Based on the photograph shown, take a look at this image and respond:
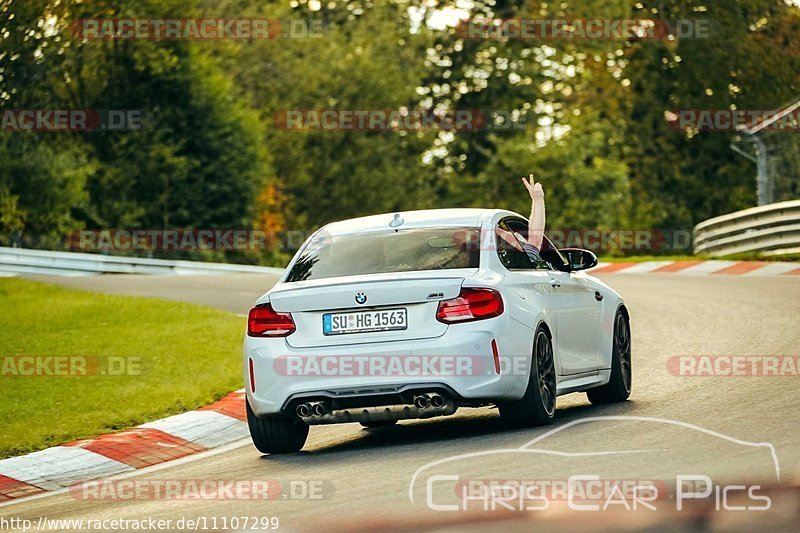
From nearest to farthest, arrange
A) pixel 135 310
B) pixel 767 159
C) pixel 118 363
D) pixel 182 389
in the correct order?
pixel 182 389 → pixel 118 363 → pixel 135 310 → pixel 767 159

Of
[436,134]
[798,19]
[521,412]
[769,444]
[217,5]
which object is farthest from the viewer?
[436,134]

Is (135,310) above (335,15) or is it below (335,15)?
below

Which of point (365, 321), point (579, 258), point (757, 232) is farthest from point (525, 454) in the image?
point (757, 232)

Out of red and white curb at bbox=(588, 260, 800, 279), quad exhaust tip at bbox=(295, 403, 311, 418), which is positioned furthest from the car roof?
red and white curb at bbox=(588, 260, 800, 279)

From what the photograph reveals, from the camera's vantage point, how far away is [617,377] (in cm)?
1239

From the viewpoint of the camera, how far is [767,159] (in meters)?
33.2

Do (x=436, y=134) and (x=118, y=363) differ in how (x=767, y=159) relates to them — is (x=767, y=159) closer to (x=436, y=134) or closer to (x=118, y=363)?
(x=118, y=363)

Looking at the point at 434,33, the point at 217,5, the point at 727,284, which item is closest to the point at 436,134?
the point at 434,33

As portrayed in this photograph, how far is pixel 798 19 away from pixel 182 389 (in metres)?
36.4

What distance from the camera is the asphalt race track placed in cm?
802

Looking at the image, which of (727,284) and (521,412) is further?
(727,284)

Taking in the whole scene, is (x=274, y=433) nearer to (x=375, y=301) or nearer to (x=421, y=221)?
(x=375, y=301)

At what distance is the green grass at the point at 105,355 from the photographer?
511 inches

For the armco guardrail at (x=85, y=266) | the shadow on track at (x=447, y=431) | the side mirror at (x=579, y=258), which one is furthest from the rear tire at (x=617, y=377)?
the armco guardrail at (x=85, y=266)
